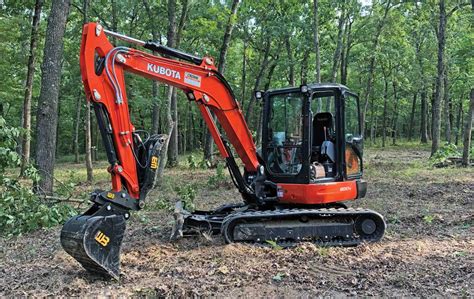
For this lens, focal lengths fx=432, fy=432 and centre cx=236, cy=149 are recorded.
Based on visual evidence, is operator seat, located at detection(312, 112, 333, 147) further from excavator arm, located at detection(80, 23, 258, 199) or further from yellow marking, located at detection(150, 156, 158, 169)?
yellow marking, located at detection(150, 156, 158, 169)

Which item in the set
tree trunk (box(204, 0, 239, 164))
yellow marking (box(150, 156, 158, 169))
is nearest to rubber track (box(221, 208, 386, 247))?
yellow marking (box(150, 156, 158, 169))

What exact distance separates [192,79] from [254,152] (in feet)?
5.53

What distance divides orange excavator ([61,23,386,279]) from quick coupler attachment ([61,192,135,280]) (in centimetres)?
3

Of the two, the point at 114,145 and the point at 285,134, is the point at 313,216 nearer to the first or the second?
the point at 285,134

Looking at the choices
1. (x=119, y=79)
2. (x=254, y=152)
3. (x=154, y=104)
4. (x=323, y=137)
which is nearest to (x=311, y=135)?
(x=323, y=137)

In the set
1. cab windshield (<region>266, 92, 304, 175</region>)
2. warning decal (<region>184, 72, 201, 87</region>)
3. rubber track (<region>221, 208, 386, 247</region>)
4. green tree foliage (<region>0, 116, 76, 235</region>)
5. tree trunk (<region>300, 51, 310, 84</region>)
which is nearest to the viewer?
warning decal (<region>184, 72, 201, 87</region>)

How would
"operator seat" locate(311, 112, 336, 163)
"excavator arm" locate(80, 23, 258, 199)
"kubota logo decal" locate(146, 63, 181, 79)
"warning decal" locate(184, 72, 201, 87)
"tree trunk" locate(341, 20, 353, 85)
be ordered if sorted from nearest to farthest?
1. "excavator arm" locate(80, 23, 258, 199)
2. "kubota logo decal" locate(146, 63, 181, 79)
3. "warning decal" locate(184, 72, 201, 87)
4. "operator seat" locate(311, 112, 336, 163)
5. "tree trunk" locate(341, 20, 353, 85)

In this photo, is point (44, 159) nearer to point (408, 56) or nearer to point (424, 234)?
point (424, 234)

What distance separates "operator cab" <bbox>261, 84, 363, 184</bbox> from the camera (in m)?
6.85

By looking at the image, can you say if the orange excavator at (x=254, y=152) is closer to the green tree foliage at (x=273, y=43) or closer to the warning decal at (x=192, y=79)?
the warning decal at (x=192, y=79)

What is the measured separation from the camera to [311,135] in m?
6.83

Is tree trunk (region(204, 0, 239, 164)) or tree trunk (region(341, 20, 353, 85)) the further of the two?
tree trunk (region(341, 20, 353, 85))

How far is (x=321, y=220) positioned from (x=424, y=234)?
184cm

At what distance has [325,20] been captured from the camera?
19594mm
